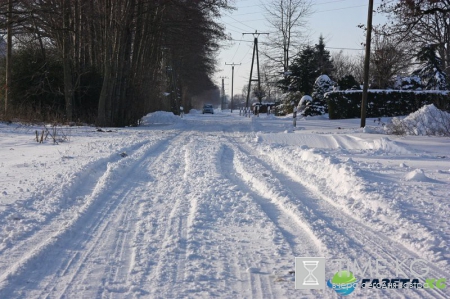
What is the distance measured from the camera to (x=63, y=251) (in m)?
4.80

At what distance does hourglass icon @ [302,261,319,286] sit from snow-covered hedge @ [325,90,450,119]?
84.9 ft

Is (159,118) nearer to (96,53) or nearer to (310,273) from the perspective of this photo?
(96,53)

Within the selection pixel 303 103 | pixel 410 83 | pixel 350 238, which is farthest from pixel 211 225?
pixel 410 83

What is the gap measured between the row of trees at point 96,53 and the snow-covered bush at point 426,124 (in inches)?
449

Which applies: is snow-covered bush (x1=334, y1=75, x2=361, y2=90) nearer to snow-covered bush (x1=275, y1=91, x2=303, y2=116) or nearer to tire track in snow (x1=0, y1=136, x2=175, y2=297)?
snow-covered bush (x1=275, y1=91, x2=303, y2=116)

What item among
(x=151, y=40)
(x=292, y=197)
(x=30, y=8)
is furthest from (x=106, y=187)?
(x=151, y=40)

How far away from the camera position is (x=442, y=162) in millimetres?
10625

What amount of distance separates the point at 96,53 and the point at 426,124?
2118 centimetres

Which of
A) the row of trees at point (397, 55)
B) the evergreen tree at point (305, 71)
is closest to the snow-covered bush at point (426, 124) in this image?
the row of trees at point (397, 55)

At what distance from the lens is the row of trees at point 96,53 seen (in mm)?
23422

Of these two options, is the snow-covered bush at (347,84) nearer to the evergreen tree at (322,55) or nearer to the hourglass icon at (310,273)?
the evergreen tree at (322,55)

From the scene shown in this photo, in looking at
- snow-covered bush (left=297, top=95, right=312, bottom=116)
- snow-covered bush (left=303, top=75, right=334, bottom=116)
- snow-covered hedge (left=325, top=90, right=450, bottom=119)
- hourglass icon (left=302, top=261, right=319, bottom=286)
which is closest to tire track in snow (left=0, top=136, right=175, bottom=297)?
hourglass icon (left=302, top=261, right=319, bottom=286)

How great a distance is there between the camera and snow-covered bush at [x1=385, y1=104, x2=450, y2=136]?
16.7 meters

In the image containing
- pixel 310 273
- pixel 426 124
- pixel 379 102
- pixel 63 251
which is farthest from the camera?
pixel 379 102
